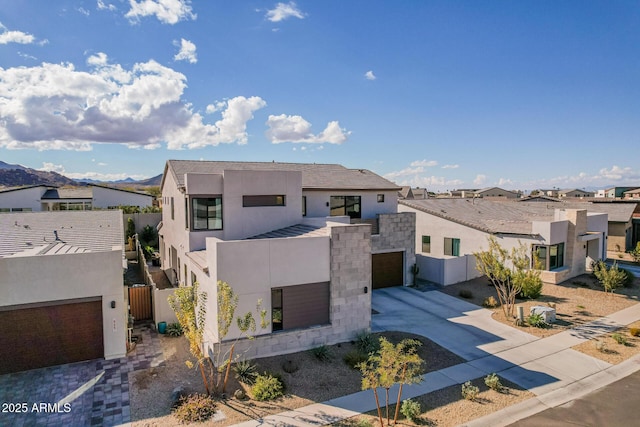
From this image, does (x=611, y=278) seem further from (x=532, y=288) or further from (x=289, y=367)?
(x=289, y=367)

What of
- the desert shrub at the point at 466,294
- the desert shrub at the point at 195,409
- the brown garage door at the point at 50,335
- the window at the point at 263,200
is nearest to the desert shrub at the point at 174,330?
the brown garage door at the point at 50,335

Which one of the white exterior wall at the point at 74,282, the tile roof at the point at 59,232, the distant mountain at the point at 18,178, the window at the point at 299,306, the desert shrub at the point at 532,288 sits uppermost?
the distant mountain at the point at 18,178

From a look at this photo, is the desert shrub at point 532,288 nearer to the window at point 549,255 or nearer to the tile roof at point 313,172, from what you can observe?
the window at point 549,255

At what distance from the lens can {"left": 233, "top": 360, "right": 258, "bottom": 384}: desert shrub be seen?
39.3 ft

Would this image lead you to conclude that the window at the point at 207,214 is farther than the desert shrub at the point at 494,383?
Yes

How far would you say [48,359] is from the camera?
12.6m

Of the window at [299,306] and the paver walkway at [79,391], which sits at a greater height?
the window at [299,306]

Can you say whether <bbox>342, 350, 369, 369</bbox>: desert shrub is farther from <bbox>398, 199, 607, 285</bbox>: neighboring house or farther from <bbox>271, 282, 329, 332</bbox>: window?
<bbox>398, 199, 607, 285</bbox>: neighboring house

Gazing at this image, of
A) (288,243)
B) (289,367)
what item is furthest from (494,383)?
(288,243)

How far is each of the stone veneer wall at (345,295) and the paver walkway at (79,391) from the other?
5407 millimetres

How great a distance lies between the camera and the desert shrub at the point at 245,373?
472 inches

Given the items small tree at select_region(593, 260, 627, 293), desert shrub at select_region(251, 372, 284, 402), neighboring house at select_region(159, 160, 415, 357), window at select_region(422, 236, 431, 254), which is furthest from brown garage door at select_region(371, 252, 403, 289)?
desert shrub at select_region(251, 372, 284, 402)

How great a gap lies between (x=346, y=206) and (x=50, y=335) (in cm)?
1666

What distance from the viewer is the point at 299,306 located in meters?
14.4
